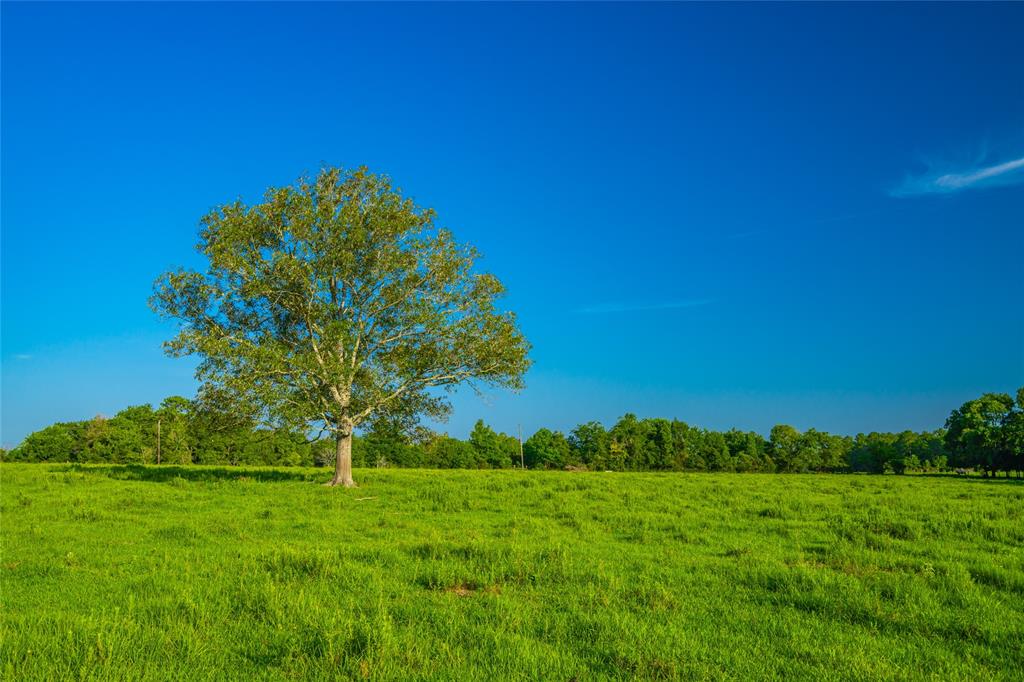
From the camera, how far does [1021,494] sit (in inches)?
1212

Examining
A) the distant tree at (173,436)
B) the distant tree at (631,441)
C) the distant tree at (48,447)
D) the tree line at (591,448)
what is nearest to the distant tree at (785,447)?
the tree line at (591,448)

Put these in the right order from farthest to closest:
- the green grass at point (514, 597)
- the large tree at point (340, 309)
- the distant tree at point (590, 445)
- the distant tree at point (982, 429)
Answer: the distant tree at point (590, 445), the distant tree at point (982, 429), the large tree at point (340, 309), the green grass at point (514, 597)

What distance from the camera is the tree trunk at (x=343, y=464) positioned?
3183 cm

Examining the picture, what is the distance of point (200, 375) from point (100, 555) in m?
19.5

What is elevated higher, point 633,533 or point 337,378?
point 337,378

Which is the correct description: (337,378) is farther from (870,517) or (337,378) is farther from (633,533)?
(870,517)

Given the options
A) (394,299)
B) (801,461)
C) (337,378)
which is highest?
(394,299)

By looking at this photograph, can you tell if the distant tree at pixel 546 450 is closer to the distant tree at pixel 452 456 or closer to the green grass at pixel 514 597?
the distant tree at pixel 452 456

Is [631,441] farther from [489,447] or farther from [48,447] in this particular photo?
[48,447]

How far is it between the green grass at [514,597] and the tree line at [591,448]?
273ft

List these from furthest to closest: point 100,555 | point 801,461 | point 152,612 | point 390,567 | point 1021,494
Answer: point 801,461 → point 1021,494 → point 100,555 → point 390,567 → point 152,612

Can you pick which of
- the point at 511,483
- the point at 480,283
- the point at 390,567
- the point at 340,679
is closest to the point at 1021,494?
the point at 511,483

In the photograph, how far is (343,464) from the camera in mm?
32500

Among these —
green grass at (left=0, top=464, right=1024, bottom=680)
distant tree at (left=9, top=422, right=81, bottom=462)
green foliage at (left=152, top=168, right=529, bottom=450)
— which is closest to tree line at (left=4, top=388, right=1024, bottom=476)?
distant tree at (left=9, top=422, right=81, bottom=462)
